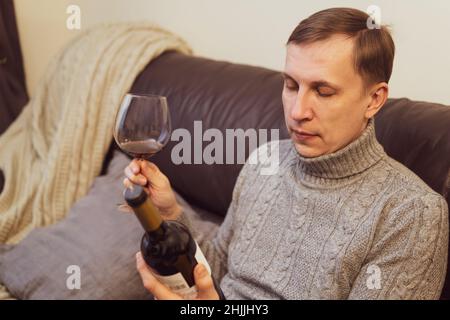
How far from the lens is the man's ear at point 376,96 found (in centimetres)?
103

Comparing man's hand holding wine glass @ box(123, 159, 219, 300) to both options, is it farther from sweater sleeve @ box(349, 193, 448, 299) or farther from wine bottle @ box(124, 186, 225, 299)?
sweater sleeve @ box(349, 193, 448, 299)

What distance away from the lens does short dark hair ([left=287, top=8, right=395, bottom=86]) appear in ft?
3.26

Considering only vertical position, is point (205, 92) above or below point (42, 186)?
above

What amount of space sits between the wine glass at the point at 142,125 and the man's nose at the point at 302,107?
9.9 inches

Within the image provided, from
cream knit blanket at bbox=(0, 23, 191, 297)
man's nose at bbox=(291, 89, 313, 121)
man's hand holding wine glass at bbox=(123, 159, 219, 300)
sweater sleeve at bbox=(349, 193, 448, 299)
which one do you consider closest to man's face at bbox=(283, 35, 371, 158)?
man's nose at bbox=(291, 89, 313, 121)

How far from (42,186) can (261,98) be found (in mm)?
855

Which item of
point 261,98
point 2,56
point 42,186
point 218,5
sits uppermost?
point 218,5

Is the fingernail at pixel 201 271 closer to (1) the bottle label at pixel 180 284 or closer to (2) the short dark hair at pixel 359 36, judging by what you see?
(1) the bottle label at pixel 180 284

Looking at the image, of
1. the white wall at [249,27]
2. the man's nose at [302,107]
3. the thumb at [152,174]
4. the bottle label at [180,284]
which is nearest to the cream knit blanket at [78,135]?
the white wall at [249,27]

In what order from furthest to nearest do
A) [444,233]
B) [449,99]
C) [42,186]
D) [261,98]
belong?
[42,186], [261,98], [449,99], [444,233]

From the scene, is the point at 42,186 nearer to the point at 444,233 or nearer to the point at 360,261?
the point at 360,261

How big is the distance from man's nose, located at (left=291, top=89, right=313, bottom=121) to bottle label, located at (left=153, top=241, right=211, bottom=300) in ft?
1.11

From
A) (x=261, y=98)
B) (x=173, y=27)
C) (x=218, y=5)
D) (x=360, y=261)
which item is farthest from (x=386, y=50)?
(x=173, y=27)

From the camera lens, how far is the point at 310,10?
1.52 metres
